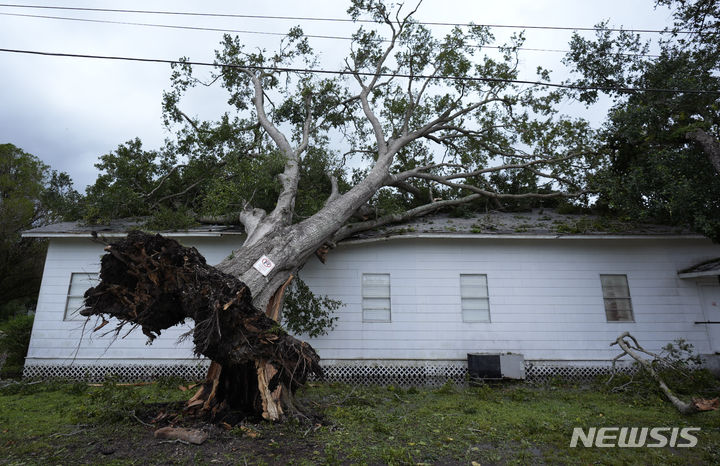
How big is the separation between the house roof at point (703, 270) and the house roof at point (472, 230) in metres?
0.74

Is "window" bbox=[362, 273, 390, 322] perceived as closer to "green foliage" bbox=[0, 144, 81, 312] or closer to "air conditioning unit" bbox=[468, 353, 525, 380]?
"air conditioning unit" bbox=[468, 353, 525, 380]

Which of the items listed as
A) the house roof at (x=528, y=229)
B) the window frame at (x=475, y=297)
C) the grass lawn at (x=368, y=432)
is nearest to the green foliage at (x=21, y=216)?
the grass lawn at (x=368, y=432)

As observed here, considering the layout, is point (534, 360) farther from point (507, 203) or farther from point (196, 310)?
point (196, 310)

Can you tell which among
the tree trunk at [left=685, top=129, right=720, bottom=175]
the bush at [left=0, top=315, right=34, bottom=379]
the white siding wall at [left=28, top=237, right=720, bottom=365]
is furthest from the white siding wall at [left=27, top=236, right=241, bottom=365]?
the tree trunk at [left=685, top=129, right=720, bottom=175]

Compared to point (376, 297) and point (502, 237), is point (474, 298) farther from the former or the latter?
point (376, 297)

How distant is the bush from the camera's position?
985cm

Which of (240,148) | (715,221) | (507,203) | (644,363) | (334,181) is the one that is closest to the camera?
(644,363)

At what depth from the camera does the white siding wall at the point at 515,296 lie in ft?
31.5

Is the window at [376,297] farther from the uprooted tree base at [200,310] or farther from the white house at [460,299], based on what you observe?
the uprooted tree base at [200,310]

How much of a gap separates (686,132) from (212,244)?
11.0 meters

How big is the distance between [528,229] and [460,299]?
2.65 metres

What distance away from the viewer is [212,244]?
33.8 feet

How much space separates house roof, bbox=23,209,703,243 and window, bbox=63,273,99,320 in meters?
1.04

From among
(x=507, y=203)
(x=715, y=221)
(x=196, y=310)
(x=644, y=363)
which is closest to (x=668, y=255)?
(x=715, y=221)
